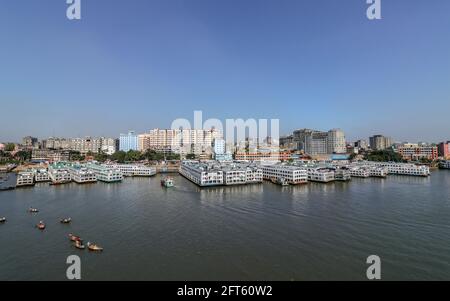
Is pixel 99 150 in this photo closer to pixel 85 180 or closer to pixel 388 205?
pixel 85 180

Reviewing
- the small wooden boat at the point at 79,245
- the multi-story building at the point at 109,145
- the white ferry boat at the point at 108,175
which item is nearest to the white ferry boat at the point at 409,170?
the white ferry boat at the point at 108,175

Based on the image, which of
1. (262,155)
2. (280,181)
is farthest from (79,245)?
(262,155)

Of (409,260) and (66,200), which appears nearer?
(409,260)

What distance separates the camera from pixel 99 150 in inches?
2781

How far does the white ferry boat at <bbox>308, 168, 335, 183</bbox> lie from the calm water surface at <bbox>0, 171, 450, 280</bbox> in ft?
26.8

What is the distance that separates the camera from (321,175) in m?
26.1

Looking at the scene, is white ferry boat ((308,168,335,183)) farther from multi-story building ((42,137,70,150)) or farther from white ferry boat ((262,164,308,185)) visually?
multi-story building ((42,137,70,150))

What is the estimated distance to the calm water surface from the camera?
769 centimetres

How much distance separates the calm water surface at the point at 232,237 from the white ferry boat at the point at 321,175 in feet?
26.8

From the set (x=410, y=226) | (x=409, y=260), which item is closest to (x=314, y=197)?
(x=410, y=226)

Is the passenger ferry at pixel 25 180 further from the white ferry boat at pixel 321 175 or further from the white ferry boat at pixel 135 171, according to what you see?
the white ferry boat at pixel 321 175

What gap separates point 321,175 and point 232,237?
60.9ft

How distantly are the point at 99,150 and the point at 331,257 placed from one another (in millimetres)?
73285

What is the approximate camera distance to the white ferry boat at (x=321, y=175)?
25905 millimetres
